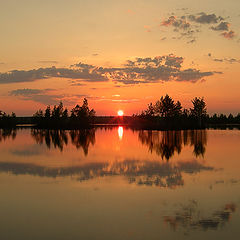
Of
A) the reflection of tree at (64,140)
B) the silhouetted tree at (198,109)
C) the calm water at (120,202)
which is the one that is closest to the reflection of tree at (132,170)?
the calm water at (120,202)

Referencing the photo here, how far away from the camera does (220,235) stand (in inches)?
434

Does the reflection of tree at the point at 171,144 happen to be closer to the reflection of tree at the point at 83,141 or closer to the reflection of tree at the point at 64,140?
the reflection of tree at the point at 83,141

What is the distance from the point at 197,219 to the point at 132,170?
12.6 m

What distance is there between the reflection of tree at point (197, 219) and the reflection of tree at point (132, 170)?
5.18 metres

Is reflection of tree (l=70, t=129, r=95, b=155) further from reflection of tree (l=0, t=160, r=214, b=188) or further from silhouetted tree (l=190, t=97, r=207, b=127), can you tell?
silhouetted tree (l=190, t=97, r=207, b=127)

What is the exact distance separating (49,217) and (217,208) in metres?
7.78

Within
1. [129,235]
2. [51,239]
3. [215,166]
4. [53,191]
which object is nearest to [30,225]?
[51,239]

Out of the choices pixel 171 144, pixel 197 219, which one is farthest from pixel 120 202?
pixel 171 144

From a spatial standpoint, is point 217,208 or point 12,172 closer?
point 217,208

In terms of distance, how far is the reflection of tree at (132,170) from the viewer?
69.1ft

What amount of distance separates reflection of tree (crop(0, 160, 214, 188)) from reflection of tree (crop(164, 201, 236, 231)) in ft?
17.0

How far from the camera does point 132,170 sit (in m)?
25.1

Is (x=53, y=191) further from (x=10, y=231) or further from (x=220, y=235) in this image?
(x=220, y=235)

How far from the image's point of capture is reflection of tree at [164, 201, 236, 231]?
11.9 m
